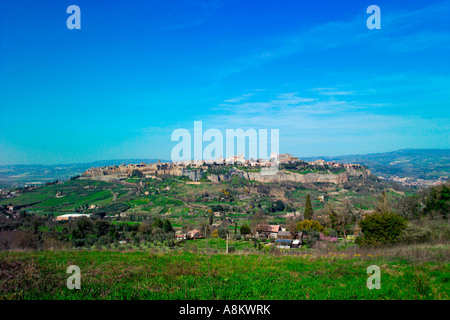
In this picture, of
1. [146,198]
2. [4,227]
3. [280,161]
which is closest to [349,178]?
[280,161]

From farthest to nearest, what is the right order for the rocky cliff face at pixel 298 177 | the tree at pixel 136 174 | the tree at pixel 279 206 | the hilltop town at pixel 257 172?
1. the tree at pixel 136 174
2. the rocky cliff face at pixel 298 177
3. the hilltop town at pixel 257 172
4. the tree at pixel 279 206

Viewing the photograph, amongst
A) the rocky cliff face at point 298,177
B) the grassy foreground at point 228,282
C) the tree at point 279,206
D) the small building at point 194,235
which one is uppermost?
the grassy foreground at point 228,282

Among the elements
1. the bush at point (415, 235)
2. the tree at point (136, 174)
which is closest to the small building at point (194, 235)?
the bush at point (415, 235)

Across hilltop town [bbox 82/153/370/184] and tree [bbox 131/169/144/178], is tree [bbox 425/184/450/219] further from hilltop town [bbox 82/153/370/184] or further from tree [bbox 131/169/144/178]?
tree [bbox 131/169/144/178]

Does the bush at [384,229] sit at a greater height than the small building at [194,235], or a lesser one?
greater

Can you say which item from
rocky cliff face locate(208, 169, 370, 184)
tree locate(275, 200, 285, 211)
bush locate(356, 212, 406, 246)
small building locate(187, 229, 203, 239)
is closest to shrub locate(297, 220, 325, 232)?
small building locate(187, 229, 203, 239)

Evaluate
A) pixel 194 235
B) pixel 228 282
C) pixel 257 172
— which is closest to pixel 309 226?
pixel 194 235

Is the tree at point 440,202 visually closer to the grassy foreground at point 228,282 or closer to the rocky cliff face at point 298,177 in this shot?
the grassy foreground at point 228,282
